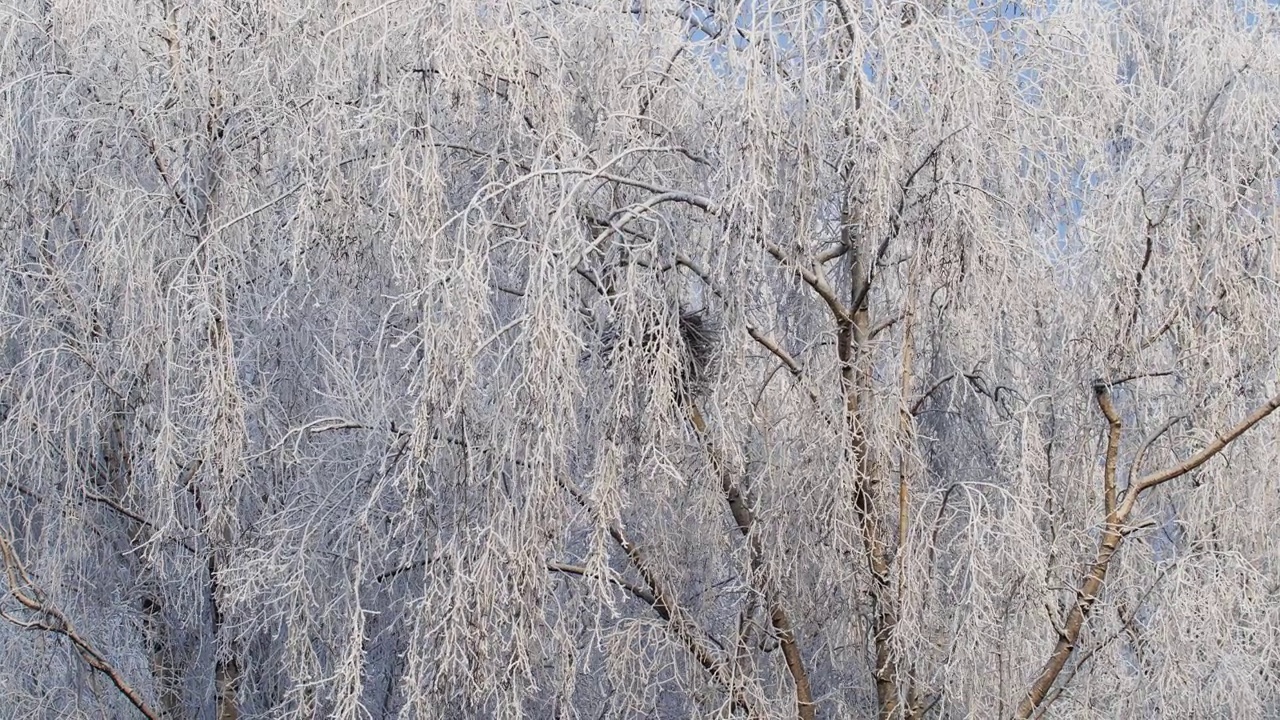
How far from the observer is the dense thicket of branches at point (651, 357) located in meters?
4.40

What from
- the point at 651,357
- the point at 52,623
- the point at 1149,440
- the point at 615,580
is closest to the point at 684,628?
the point at 615,580

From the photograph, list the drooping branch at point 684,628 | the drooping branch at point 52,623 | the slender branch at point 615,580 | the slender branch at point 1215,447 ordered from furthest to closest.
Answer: the drooping branch at point 52,623 → the slender branch at point 1215,447 → the drooping branch at point 684,628 → the slender branch at point 615,580

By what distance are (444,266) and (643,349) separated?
674 mm

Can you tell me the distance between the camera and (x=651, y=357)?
4.42m

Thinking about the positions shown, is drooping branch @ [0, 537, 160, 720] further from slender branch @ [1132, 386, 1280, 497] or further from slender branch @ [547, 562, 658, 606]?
slender branch @ [1132, 386, 1280, 497]

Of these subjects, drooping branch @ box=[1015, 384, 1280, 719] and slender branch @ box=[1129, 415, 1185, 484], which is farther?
slender branch @ box=[1129, 415, 1185, 484]

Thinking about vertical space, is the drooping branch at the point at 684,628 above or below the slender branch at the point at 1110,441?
below

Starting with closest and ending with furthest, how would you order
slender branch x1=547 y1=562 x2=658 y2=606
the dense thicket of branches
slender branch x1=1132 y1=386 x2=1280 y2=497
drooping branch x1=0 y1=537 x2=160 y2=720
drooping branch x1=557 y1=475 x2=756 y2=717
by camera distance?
the dense thicket of branches → slender branch x1=547 y1=562 x2=658 y2=606 → drooping branch x1=557 y1=475 x2=756 y2=717 → slender branch x1=1132 y1=386 x2=1280 y2=497 → drooping branch x1=0 y1=537 x2=160 y2=720

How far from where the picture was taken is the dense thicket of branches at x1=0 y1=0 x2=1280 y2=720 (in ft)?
14.4

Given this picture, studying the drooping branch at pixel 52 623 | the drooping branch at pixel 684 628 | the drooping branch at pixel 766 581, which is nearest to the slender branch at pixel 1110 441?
the drooping branch at pixel 766 581

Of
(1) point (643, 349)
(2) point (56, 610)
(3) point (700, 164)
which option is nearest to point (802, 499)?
(1) point (643, 349)

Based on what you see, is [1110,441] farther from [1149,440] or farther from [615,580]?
[615,580]

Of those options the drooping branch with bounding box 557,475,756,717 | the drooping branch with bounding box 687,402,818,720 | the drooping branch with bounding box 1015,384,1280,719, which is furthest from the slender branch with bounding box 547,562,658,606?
the drooping branch with bounding box 1015,384,1280,719

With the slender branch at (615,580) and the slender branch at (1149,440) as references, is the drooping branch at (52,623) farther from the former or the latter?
the slender branch at (1149,440)
